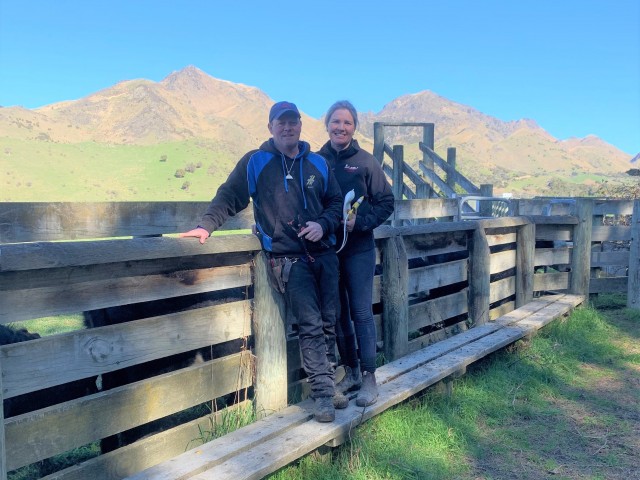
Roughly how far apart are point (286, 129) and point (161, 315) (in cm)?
124

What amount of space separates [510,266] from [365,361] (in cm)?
363

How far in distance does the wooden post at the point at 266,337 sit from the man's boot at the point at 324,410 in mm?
340

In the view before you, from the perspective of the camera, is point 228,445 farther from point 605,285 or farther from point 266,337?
point 605,285

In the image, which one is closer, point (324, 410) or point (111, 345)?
point (111, 345)

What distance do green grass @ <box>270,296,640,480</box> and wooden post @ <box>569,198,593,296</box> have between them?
169 cm

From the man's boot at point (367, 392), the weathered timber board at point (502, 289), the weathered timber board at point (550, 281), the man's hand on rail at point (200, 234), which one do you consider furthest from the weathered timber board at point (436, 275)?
the man's hand on rail at point (200, 234)

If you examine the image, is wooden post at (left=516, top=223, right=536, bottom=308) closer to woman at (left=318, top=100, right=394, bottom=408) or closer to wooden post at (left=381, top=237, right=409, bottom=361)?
wooden post at (left=381, top=237, right=409, bottom=361)

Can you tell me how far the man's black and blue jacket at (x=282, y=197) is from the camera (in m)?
3.31

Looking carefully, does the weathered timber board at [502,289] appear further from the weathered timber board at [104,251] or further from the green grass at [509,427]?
the weathered timber board at [104,251]

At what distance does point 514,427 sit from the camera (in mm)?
4324

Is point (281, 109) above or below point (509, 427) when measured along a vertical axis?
above

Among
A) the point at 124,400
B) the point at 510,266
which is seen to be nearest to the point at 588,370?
the point at 510,266

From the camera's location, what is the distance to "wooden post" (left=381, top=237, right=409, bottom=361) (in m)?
4.79

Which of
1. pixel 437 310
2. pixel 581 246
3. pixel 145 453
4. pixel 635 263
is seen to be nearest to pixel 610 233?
pixel 635 263
